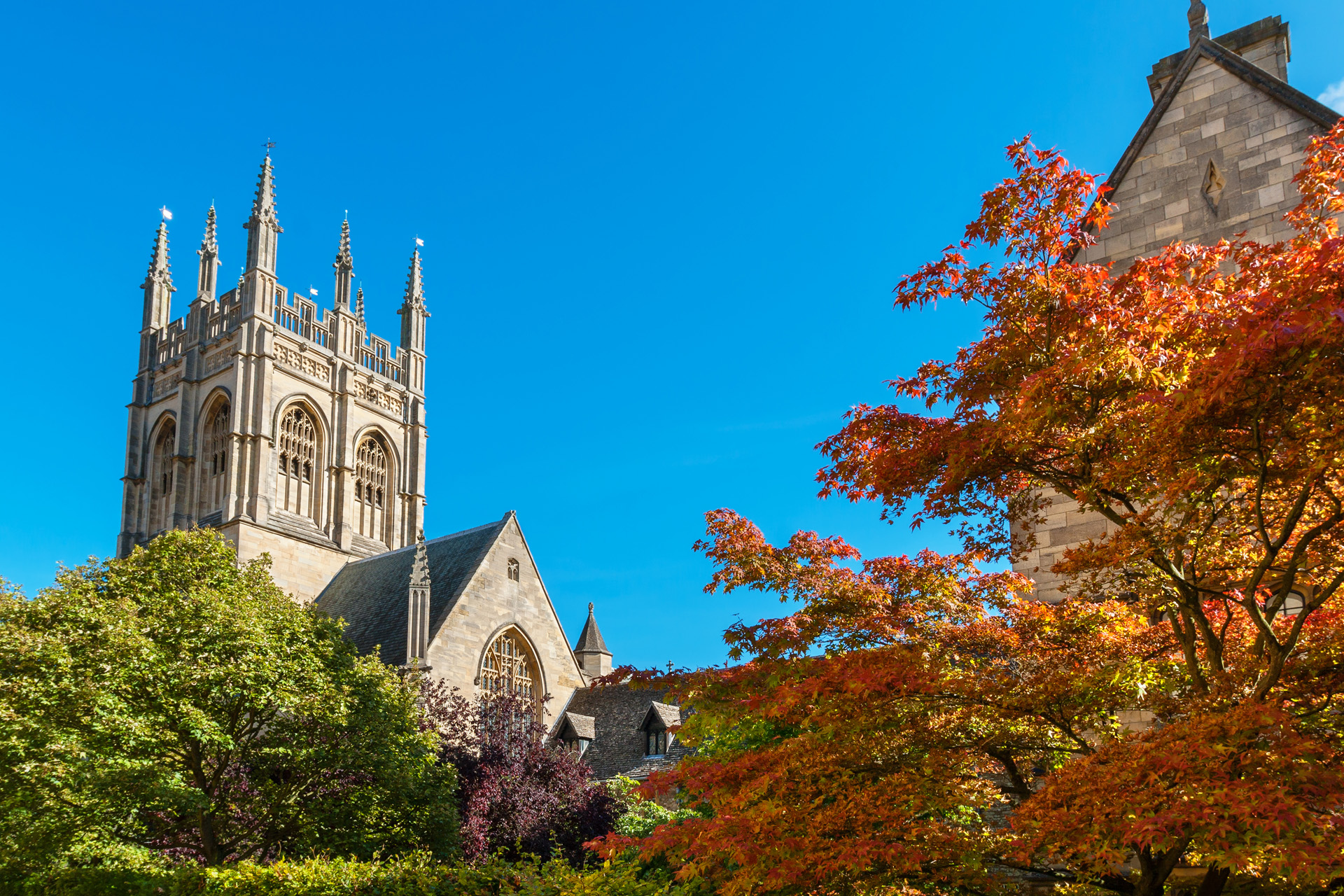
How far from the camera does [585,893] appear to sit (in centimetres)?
1280

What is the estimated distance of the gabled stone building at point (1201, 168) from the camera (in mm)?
13969

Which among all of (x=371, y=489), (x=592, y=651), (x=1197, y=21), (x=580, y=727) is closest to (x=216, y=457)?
(x=371, y=489)

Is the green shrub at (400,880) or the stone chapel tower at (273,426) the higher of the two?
the stone chapel tower at (273,426)

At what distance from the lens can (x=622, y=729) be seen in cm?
3606

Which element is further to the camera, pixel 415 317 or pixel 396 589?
pixel 415 317

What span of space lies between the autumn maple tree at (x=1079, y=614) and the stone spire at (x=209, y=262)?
160 feet

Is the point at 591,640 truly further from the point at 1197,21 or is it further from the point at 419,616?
the point at 1197,21

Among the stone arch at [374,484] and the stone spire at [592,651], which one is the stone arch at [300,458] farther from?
the stone spire at [592,651]

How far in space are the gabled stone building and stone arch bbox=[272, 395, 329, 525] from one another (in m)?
39.7

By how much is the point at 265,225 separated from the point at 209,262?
573 centimetres

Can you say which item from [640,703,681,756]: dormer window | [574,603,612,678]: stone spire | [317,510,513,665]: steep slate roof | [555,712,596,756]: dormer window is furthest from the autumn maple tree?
[574,603,612,678]: stone spire

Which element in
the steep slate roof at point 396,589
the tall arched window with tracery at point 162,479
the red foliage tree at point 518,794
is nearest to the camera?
the red foliage tree at point 518,794

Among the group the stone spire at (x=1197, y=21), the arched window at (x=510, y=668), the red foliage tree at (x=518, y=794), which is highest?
the stone spire at (x=1197, y=21)

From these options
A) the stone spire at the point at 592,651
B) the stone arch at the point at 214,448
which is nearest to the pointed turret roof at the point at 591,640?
the stone spire at the point at 592,651
